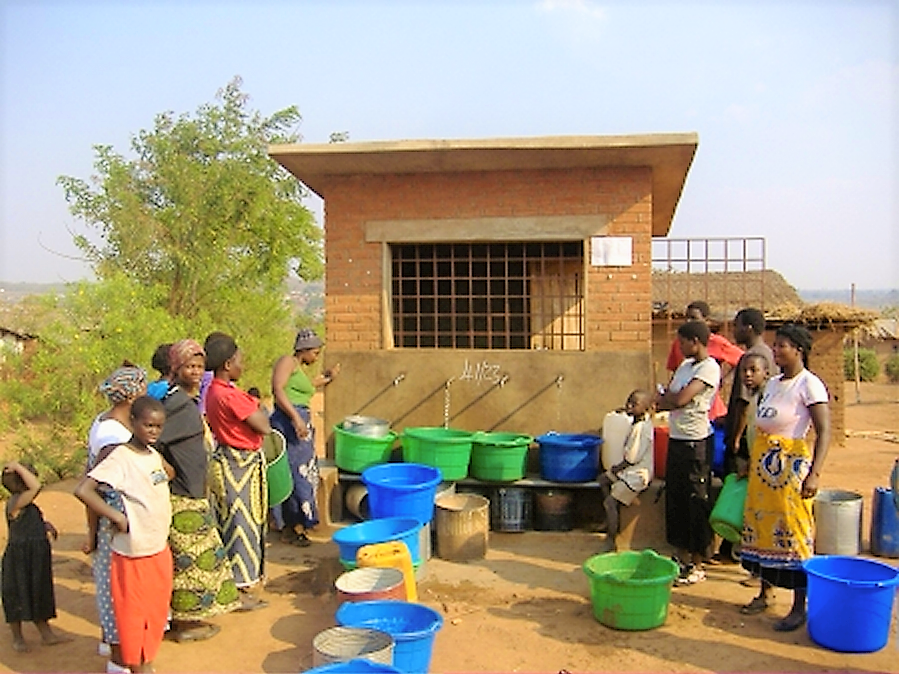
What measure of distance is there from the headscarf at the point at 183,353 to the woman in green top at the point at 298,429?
5.12 ft

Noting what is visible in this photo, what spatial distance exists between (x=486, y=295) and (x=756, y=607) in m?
4.16

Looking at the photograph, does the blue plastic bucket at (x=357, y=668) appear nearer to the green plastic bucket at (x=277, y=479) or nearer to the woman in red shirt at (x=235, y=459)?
the woman in red shirt at (x=235, y=459)

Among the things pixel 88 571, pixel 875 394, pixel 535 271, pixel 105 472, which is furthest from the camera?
pixel 875 394

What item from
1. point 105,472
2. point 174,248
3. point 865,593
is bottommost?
point 865,593

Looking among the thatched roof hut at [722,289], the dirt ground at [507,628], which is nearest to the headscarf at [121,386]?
the dirt ground at [507,628]

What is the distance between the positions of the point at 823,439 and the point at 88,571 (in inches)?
211

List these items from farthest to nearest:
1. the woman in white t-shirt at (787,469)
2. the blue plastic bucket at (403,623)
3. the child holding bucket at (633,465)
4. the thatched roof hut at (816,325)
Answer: the thatched roof hut at (816,325)
the child holding bucket at (633,465)
the woman in white t-shirt at (787,469)
the blue plastic bucket at (403,623)

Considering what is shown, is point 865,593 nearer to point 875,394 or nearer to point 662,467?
point 662,467

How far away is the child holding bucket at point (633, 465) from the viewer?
6.09 meters

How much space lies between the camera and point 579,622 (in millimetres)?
5000

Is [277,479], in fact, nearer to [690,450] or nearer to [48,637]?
[48,637]

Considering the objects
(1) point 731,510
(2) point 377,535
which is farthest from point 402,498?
(1) point 731,510

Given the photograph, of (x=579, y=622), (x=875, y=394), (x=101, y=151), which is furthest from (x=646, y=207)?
(x=875, y=394)

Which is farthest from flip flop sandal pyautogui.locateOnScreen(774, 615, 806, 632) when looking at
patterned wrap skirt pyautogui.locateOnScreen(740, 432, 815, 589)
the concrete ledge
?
the concrete ledge
